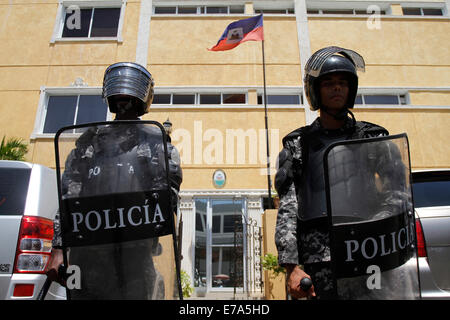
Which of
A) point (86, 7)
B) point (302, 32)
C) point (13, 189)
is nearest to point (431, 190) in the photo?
point (13, 189)

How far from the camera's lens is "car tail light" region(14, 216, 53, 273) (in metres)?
2.28

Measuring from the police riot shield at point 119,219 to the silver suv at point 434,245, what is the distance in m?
1.91

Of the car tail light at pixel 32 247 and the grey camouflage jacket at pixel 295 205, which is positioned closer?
the grey camouflage jacket at pixel 295 205

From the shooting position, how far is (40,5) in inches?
486

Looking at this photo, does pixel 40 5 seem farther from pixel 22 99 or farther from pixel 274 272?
pixel 274 272

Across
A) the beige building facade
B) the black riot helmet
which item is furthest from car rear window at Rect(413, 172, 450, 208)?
the beige building facade

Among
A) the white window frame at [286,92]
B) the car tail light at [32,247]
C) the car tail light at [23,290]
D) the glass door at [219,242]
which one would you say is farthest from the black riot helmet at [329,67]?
the white window frame at [286,92]

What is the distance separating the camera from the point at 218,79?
11102 mm

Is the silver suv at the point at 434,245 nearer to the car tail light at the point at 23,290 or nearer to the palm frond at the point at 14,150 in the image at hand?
the car tail light at the point at 23,290

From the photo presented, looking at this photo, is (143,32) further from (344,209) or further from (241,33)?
(344,209)

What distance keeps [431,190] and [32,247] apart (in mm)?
3332

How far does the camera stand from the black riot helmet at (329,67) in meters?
1.86

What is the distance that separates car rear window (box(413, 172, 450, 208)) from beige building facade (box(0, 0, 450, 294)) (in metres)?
6.48

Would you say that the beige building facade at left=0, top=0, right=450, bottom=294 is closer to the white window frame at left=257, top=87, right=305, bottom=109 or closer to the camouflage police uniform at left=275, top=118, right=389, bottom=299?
the white window frame at left=257, top=87, right=305, bottom=109
